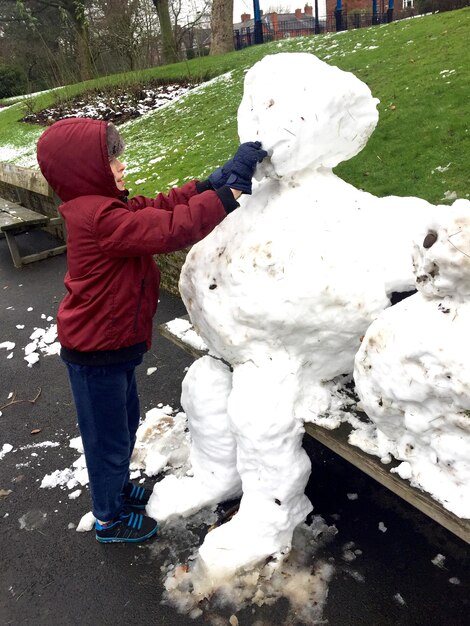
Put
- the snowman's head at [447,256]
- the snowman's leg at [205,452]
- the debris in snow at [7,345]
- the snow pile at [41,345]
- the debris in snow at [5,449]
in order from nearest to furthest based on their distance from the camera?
the snowman's head at [447,256] → the snowman's leg at [205,452] → the debris in snow at [5,449] → the snow pile at [41,345] → the debris in snow at [7,345]

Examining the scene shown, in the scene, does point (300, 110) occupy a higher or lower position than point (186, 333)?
higher

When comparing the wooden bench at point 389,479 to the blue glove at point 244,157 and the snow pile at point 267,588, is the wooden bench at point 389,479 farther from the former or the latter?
the blue glove at point 244,157

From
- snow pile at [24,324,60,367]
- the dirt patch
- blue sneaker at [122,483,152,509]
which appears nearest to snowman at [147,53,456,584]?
blue sneaker at [122,483,152,509]

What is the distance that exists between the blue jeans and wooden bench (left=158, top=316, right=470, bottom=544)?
32.7 inches

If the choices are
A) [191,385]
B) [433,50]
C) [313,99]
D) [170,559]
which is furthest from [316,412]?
[433,50]

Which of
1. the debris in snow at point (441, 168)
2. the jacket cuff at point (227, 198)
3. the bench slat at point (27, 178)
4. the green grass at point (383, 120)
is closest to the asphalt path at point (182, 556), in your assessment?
the jacket cuff at point (227, 198)

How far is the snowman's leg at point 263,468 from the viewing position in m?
2.06

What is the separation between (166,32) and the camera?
16078 millimetres

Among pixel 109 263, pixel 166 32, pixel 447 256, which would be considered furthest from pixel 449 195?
pixel 166 32

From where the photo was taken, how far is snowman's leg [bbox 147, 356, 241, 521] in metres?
2.38

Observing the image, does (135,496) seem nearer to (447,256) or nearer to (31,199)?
(447,256)

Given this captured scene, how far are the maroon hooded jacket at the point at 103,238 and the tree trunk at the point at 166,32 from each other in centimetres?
1596

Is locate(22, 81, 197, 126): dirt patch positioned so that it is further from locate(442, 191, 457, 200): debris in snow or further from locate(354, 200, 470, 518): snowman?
locate(354, 200, 470, 518): snowman

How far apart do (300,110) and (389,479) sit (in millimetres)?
1367
